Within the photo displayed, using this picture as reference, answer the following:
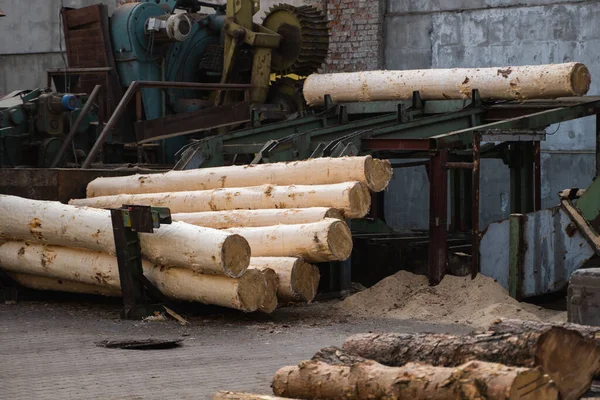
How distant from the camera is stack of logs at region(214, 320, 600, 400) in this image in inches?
229

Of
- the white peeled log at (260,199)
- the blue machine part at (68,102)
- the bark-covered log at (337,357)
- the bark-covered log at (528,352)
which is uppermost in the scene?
the blue machine part at (68,102)

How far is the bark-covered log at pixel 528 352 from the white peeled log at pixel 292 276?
4089mm

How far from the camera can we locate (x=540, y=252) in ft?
39.4

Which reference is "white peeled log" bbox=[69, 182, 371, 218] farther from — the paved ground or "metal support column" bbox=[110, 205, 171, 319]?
"metal support column" bbox=[110, 205, 171, 319]

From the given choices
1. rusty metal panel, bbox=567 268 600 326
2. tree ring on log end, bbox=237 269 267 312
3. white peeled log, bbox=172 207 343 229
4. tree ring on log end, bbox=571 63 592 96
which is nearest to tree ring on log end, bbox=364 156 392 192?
white peeled log, bbox=172 207 343 229

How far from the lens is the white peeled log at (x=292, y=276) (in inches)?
432

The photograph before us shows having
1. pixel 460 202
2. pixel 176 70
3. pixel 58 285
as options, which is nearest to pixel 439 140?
pixel 460 202

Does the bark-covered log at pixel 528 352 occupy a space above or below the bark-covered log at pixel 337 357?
above

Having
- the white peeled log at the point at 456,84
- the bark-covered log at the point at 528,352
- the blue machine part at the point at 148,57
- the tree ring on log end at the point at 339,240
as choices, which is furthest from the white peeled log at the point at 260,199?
the bark-covered log at the point at 528,352

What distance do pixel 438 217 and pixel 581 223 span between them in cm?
149

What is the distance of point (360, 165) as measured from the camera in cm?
1168

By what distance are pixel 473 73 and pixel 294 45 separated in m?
3.40

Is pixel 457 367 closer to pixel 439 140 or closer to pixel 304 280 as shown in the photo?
pixel 304 280

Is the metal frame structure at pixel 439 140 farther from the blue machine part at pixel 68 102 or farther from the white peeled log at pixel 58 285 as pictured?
the white peeled log at pixel 58 285
